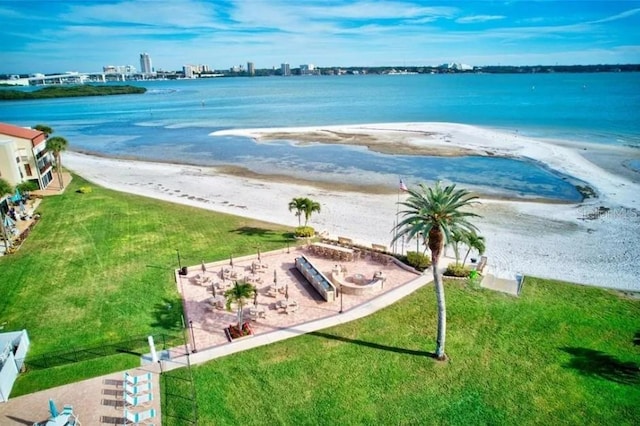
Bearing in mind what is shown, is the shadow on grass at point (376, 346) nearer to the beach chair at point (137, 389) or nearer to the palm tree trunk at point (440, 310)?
the palm tree trunk at point (440, 310)

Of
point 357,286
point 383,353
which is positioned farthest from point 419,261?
point 383,353

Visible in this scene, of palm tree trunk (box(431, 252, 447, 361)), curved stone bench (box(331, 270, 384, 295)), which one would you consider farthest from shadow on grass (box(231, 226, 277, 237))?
palm tree trunk (box(431, 252, 447, 361))

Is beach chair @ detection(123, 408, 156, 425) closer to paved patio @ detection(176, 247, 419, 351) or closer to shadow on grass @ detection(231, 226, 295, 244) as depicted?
paved patio @ detection(176, 247, 419, 351)

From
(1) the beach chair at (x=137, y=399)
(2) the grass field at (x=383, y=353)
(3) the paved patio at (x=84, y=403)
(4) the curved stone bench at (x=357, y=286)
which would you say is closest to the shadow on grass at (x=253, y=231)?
(2) the grass field at (x=383, y=353)

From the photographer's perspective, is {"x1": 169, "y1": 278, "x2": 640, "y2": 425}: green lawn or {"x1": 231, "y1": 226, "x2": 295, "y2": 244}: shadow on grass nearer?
{"x1": 169, "y1": 278, "x2": 640, "y2": 425}: green lawn

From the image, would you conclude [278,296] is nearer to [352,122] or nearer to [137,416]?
[137,416]

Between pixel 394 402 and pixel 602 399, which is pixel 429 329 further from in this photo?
pixel 602 399
